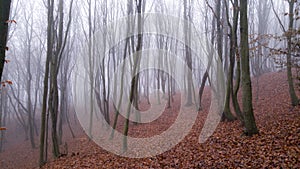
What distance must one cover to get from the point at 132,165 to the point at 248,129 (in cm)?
388

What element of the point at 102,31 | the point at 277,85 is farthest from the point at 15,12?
the point at 277,85

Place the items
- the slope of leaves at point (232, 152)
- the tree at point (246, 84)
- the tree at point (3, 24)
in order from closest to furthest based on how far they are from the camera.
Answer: the tree at point (3, 24)
the slope of leaves at point (232, 152)
the tree at point (246, 84)

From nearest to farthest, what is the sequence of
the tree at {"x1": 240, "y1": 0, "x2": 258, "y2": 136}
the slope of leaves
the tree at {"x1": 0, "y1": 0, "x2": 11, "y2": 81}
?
the tree at {"x1": 0, "y1": 0, "x2": 11, "y2": 81}
the slope of leaves
the tree at {"x1": 240, "y1": 0, "x2": 258, "y2": 136}

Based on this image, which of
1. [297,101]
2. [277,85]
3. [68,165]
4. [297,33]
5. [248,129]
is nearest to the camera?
[297,33]

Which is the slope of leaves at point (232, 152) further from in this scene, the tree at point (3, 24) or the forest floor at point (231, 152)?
the tree at point (3, 24)

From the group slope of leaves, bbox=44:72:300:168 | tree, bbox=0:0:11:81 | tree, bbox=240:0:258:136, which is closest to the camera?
tree, bbox=0:0:11:81

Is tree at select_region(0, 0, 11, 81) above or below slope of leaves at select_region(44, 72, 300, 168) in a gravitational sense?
above

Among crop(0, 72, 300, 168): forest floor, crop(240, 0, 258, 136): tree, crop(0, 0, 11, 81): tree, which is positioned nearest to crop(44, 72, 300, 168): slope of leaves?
crop(0, 72, 300, 168): forest floor

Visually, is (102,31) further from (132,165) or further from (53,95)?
(132,165)

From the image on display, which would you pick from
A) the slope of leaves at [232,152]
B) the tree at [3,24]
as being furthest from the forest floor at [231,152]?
the tree at [3,24]

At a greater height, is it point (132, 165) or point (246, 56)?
point (246, 56)

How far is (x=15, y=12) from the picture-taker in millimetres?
15203

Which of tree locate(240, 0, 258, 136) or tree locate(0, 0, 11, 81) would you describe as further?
tree locate(240, 0, 258, 136)

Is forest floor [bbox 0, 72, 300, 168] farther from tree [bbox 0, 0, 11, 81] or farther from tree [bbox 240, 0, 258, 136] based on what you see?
tree [bbox 0, 0, 11, 81]
